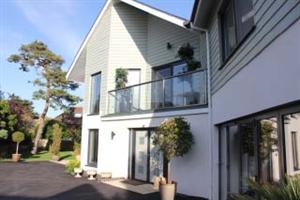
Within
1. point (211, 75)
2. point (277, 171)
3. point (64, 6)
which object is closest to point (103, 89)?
point (64, 6)

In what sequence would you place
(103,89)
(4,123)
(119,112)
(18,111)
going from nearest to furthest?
(119,112) → (103,89) → (4,123) → (18,111)

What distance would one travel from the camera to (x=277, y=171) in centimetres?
508

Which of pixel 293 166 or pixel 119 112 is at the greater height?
pixel 119 112

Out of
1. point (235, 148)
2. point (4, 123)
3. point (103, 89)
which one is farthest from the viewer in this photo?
point (4, 123)

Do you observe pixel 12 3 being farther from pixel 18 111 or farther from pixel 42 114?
pixel 42 114

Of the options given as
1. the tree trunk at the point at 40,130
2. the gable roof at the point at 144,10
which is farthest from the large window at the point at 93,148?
the tree trunk at the point at 40,130

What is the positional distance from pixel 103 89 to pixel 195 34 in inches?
215

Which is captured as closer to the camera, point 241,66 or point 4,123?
point 241,66

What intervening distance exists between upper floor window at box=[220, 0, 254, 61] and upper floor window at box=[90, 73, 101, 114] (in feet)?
32.6

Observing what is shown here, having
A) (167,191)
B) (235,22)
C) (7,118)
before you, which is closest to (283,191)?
(235,22)

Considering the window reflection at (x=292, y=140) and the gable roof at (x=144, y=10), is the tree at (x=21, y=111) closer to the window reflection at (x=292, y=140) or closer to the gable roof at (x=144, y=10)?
the gable roof at (x=144, y=10)

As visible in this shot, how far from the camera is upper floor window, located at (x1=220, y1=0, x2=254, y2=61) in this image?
637cm

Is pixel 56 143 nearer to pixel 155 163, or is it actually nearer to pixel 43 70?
pixel 43 70

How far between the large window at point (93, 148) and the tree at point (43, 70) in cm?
1427
